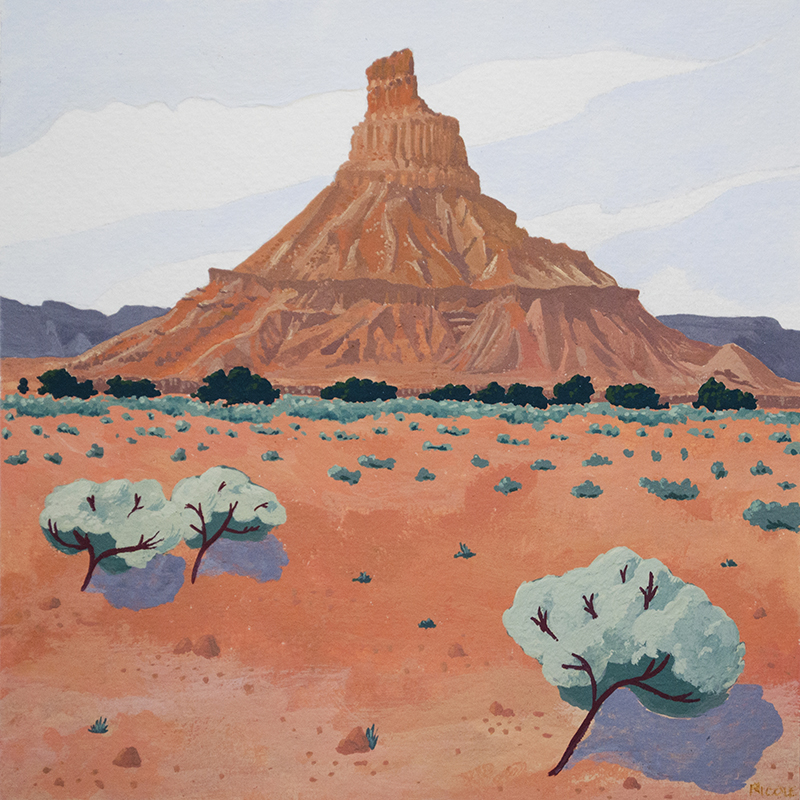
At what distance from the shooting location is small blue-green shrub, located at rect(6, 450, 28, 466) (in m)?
12.2

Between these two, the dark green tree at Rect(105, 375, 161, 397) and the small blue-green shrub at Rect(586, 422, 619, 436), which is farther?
the dark green tree at Rect(105, 375, 161, 397)

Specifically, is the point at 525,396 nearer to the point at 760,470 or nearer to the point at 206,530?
the point at 760,470

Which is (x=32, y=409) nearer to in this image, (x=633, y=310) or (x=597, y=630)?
(x=597, y=630)

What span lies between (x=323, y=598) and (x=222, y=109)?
8976mm

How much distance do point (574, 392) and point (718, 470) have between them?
68.8ft

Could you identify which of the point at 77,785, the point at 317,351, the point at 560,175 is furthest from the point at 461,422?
the point at 317,351

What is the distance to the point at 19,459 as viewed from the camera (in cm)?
1234

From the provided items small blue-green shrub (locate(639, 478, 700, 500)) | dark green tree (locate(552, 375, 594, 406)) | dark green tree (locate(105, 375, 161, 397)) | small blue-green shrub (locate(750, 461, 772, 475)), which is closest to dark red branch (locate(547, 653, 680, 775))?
small blue-green shrub (locate(639, 478, 700, 500))

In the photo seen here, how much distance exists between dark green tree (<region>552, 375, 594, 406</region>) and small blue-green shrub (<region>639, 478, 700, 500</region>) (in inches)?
822

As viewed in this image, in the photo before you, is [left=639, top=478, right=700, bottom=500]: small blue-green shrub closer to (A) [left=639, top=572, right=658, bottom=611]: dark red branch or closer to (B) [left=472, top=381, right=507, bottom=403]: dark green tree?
(A) [left=639, top=572, right=658, bottom=611]: dark red branch

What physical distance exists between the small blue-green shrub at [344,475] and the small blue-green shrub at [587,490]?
4.13m

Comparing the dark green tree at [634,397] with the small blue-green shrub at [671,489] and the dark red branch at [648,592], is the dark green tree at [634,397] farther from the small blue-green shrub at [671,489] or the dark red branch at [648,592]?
the dark red branch at [648,592]

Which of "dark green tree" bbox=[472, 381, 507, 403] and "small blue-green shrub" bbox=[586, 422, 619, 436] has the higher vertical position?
"small blue-green shrub" bbox=[586, 422, 619, 436]
